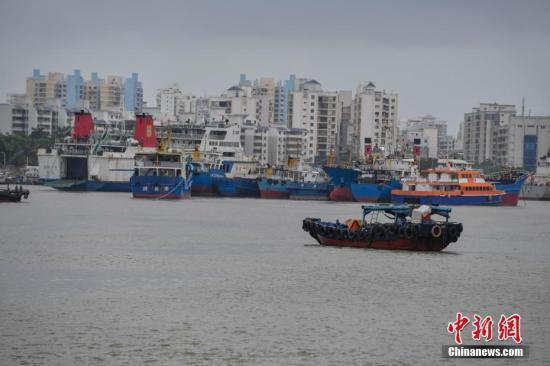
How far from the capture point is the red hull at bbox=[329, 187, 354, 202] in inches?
4082

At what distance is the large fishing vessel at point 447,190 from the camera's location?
9456 centimetres

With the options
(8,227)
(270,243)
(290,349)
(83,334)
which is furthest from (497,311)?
(8,227)

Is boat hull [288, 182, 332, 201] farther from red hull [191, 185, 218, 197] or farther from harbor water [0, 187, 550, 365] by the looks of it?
harbor water [0, 187, 550, 365]

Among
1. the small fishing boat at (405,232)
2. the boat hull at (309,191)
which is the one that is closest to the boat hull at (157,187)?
the boat hull at (309,191)

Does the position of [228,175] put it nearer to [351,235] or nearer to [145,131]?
[145,131]

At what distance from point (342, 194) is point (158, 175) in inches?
808

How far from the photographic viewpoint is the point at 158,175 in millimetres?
92125

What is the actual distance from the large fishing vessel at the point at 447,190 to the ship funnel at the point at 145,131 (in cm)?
2966

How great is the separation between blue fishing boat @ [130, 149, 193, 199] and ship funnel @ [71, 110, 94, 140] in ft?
87.5

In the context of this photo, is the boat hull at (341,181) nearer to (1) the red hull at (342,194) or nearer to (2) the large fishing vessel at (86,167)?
(1) the red hull at (342,194)

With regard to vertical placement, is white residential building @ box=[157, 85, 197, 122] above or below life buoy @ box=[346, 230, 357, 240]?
above

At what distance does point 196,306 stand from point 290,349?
20.2ft

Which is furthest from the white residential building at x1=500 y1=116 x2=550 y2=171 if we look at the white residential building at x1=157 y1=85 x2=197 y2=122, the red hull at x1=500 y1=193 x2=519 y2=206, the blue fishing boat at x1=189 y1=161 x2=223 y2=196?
the blue fishing boat at x1=189 y1=161 x2=223 y2=196

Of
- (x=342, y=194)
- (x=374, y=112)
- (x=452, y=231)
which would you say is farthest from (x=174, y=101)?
(x=452, y=231)
